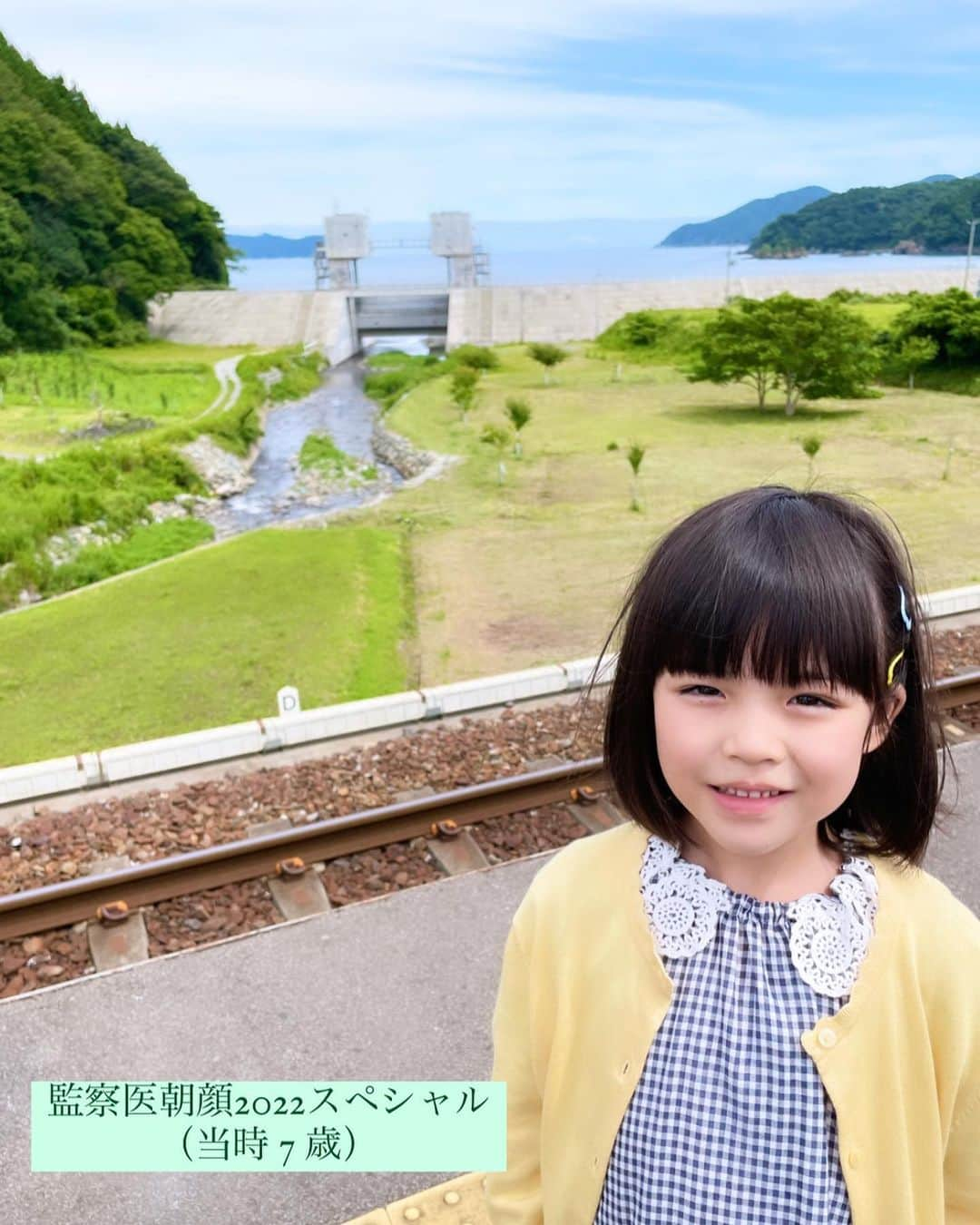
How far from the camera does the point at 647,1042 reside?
4.23 feet

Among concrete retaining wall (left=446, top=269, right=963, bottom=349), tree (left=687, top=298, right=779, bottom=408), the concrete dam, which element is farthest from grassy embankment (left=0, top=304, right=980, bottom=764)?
the concrete dam

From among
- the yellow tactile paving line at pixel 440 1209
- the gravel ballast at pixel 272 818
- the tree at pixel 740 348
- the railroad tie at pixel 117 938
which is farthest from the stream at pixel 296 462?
the yellow tactile paving line at pixel 440 1209

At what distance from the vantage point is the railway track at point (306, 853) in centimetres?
409

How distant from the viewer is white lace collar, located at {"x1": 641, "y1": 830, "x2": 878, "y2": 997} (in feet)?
4.17

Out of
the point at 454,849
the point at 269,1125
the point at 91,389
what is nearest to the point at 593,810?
the point at 454,849

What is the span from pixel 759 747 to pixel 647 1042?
464 mm

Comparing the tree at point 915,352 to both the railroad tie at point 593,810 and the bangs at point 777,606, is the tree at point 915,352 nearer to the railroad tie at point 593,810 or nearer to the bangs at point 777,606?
the railroad tie at point 593,810

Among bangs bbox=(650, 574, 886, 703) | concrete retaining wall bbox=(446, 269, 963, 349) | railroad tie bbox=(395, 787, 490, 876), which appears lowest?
railroad tie bbox=(395, 787, 490, 876)

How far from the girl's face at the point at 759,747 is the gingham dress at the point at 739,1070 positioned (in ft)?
0.55

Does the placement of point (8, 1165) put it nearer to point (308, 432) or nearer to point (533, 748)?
point (533, 748)

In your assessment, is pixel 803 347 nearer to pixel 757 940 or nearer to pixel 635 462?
pixel 635 462

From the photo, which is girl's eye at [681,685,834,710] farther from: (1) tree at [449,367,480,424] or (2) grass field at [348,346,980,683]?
(1) tree at [449,367,480,424]

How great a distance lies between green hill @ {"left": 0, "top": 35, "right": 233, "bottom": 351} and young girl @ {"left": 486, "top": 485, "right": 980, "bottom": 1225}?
137ft

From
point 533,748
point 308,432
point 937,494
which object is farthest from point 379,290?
point 533,748
